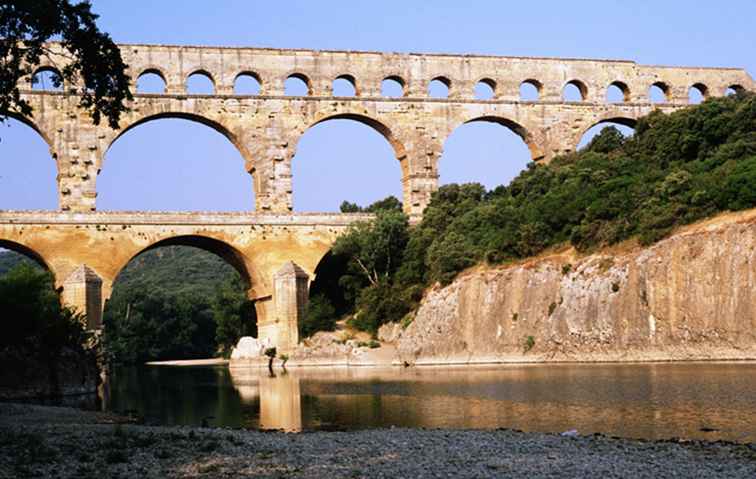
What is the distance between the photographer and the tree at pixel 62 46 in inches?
647

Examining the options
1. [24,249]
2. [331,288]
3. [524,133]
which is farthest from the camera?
[524,133]

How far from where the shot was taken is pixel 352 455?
565 inches

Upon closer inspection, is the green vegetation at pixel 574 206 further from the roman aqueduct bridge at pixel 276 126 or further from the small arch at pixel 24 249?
the small arch at pixel 24 249

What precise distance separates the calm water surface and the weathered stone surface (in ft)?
50.5

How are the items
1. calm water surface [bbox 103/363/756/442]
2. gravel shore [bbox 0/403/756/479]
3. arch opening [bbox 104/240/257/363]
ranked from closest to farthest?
gravel shore [bbox 0/403/756/479]
calm water surface [bbox 103/363/756/442]
arch opening [bbox 104/240/257/363]

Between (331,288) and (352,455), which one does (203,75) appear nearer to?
(331,288)

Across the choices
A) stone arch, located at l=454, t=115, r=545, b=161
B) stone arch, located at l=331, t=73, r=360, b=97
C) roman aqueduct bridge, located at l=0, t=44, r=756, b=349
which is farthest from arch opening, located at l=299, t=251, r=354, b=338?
stone arch, located at l=454, t=115, r=545, b=161

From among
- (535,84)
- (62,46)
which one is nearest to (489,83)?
(535,84)

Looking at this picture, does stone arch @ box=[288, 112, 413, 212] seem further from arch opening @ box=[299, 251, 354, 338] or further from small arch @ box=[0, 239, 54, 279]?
small arch @ box=[0, 239, 54, 279]

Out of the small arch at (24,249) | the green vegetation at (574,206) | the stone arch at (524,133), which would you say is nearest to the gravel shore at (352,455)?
the green vegetation at (574,206)

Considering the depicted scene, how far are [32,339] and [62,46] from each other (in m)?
13.3

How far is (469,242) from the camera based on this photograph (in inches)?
1797

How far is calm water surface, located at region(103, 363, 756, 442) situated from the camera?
1845cm

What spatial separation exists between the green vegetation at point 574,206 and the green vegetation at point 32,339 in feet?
58.9
